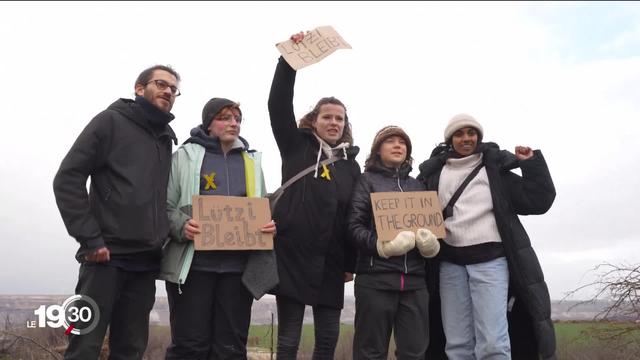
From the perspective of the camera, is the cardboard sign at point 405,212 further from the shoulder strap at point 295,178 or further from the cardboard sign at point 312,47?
the cardboard sign at point 312,47

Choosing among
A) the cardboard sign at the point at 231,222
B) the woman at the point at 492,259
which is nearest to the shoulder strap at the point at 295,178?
the cardboard sign at the point at 231,222

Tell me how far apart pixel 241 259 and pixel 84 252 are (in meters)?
1.08

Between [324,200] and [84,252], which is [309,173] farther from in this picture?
[84,252]

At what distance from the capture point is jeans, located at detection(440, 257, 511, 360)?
394cm

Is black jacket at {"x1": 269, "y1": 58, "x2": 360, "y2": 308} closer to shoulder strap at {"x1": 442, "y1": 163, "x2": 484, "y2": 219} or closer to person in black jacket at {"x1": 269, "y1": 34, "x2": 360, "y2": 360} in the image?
person in black jacket at {"x1": 269, "y1": 34, "x2": 360, "y2": 360}

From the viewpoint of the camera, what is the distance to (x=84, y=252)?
3.37 meters

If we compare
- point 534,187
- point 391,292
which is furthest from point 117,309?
point 534,187

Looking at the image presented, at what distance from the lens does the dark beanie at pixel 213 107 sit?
164 inches

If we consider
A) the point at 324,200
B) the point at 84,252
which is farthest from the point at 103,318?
the point at 324,200

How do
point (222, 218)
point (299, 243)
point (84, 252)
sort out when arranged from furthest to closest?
1. point (299, 243)
2. point (222, 218)
3. point (84, 252)

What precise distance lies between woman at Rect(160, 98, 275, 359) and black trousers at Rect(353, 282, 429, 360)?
2.77 ft

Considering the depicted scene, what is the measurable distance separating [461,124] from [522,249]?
3.57 ft

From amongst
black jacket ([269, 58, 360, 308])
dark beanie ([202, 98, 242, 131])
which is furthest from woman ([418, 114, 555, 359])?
dark beanie ([202, 98, 242, 131])

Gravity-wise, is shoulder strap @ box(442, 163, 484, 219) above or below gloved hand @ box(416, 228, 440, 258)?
above
